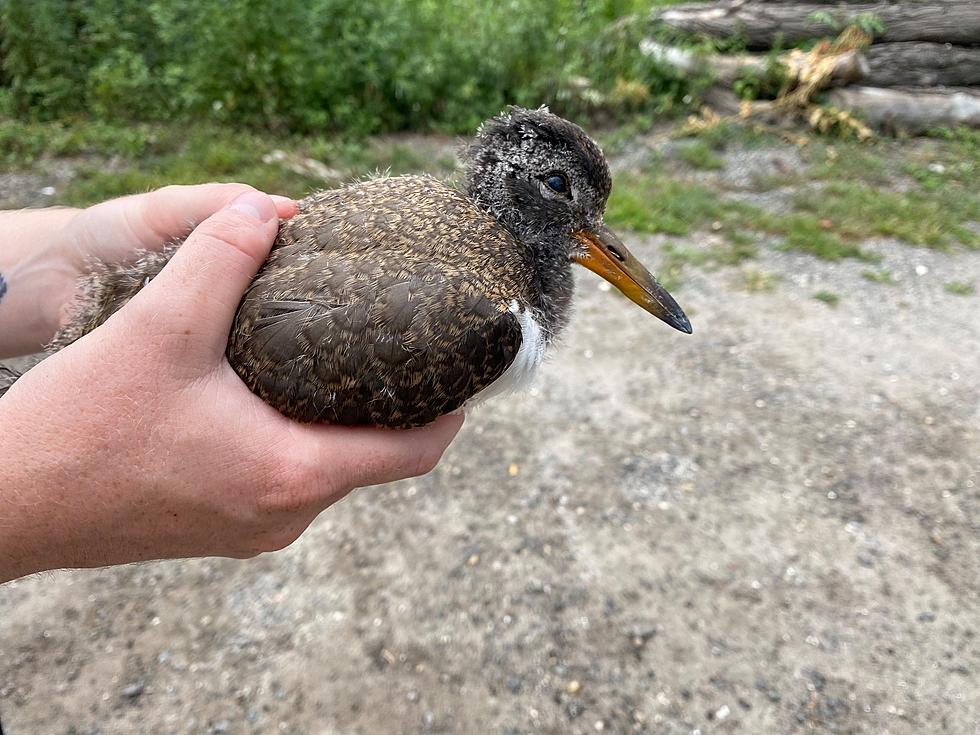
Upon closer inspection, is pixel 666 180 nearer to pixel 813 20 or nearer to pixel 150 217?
pixel 813 20

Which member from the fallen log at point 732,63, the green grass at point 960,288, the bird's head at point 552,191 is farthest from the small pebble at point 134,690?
the fallen log at point 732,63

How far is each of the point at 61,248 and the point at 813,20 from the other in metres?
11.2

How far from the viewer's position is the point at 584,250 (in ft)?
10.5

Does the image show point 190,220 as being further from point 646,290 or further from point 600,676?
point 600,676

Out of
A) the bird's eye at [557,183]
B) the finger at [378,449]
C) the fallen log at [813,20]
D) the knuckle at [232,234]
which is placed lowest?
the fallen log at [813,20]

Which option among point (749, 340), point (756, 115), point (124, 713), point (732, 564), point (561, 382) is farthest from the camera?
point (756, 115)

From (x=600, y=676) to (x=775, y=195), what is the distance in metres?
6.59

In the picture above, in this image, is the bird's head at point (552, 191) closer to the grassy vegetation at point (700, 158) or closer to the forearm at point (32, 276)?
the forearm at point (32, 276)

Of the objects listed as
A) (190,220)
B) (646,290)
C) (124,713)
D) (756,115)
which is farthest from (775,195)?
(124,713)

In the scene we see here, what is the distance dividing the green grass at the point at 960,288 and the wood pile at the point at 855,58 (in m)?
3.71

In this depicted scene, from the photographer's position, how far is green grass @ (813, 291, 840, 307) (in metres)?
6.64

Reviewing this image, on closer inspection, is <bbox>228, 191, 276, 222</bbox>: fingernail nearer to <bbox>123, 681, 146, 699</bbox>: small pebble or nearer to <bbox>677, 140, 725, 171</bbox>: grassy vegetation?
<bbox>123, 681, 146, 699</bbox>: small pebble

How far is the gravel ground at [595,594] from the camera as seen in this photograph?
11.7 ft

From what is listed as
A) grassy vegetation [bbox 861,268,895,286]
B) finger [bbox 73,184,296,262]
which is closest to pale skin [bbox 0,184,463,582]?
finger [bbox 73,184,296,262]
